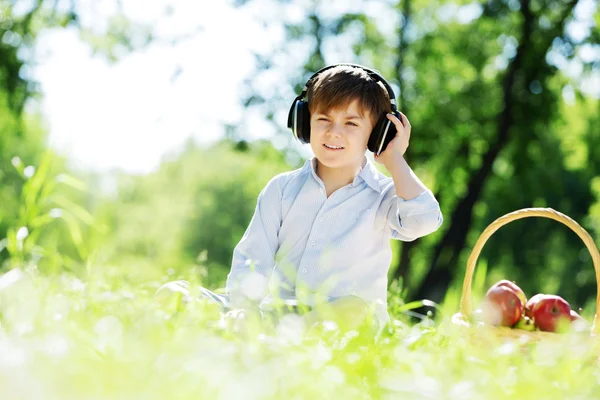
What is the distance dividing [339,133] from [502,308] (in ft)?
3.95

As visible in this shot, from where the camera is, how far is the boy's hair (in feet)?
10.6

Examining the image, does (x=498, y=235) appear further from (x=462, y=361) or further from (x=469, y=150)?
(x=462, y=361)

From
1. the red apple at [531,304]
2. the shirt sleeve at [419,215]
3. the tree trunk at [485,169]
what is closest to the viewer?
the shirt sleeve at [419,215]

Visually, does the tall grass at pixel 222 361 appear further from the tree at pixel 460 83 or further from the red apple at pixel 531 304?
the tree at pixel 460 83

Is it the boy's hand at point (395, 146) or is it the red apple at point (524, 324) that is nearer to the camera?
the boy's hand at point (395, 146)

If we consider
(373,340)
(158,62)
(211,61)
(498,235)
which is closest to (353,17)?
(211,61)

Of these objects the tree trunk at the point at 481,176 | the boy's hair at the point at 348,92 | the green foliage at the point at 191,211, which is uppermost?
the boy's hair at the point at 348,92

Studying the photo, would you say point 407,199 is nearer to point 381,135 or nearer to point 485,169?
point 381,135

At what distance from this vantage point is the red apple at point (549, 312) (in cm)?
352

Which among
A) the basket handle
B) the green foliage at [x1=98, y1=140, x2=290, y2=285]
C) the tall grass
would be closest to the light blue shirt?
the basket handle

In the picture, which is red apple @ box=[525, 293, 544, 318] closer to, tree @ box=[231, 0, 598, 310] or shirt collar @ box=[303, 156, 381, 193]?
shirt collar @ box=[303, 156, 381, 193]

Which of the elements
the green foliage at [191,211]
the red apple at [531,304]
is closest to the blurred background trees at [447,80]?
the red apple at [531,304]

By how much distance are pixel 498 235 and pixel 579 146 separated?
16.4 ft

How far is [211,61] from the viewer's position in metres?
11.6
